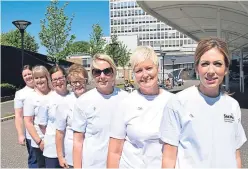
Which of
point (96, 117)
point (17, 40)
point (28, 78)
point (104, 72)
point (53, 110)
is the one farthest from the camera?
point (17, 40)

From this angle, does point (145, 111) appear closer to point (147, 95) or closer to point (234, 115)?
point (147, 95)

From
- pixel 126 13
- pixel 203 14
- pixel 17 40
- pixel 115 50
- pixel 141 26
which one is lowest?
pixel 115 50

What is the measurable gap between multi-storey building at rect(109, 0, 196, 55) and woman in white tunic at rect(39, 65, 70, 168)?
5423 inches

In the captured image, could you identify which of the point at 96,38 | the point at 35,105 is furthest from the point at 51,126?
the point at 96,38

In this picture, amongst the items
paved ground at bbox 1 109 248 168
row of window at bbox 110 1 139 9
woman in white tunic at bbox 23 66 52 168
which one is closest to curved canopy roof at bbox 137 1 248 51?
paved ground at bbox 1 109 248 168

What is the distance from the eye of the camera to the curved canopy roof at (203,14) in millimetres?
17406

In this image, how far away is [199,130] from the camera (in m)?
2.15

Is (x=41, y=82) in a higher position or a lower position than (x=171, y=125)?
higher

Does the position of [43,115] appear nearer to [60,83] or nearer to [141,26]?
[60,83]

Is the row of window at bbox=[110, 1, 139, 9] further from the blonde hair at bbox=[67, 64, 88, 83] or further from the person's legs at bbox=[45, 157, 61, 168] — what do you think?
the blonde hair at bbox=[67, 64, 88, 83]

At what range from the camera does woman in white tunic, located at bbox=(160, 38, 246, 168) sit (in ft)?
7.09

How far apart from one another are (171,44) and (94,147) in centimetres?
14271

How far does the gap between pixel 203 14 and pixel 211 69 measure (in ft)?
63.2

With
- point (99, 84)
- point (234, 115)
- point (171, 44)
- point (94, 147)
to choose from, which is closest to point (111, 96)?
point (99, 84)
